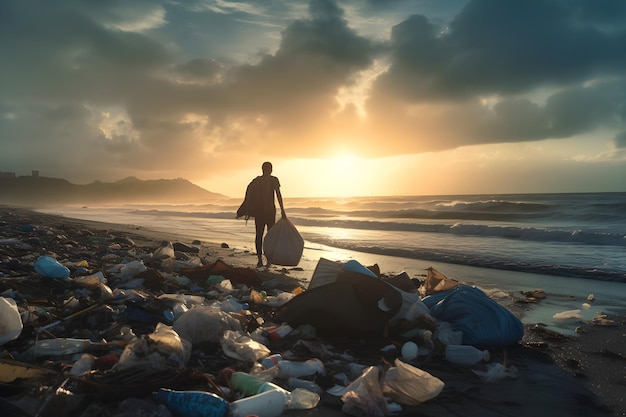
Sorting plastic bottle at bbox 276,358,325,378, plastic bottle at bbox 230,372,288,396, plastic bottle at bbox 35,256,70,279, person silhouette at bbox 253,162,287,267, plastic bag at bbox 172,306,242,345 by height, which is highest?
person silhouette at bbox 253,162,287,267

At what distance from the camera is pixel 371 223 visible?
18.4 meters

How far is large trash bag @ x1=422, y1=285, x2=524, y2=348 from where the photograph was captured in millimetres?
A: 3361

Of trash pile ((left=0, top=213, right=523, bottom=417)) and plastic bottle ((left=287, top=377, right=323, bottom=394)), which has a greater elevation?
trash pile ((left=0, top=213, right=523, bottom=417))

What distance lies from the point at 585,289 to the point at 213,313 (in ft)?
18.2

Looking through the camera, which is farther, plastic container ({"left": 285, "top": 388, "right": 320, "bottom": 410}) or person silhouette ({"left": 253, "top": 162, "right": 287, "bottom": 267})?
person silhouette ({"left": 253, "top": 162, "right": 287, "bottom": 267})

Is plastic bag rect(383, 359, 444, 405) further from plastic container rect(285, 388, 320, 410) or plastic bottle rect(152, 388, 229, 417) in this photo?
plastic bottle rect(152, 388, 229, 417)

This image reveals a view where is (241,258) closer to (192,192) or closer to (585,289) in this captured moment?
(585,289)

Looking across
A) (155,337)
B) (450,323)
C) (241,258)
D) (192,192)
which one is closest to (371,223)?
(241,258)

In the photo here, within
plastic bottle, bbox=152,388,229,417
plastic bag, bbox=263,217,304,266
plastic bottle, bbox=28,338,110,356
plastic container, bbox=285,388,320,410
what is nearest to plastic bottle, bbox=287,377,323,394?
plastic container, bbox=285,388,320,410

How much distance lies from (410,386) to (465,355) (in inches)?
34.1

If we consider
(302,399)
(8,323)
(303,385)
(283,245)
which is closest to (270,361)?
(303,385)

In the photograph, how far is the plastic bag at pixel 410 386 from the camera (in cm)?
235

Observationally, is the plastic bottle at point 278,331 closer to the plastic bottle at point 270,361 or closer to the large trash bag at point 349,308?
the large trash bag at point 349,308

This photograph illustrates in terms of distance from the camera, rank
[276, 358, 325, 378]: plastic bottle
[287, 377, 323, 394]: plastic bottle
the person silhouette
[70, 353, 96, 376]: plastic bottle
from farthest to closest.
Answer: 1. the person silhouette
2. [276, 358, 325, 378]: plastic bottle
3. [287, 377, 323, 394]: plastic bottle
4. [70, 353, 96, 376]: plastic bottle
